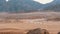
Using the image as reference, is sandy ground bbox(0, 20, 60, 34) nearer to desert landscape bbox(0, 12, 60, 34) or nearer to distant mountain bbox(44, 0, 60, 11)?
desert landscape bbox(0, 12, 60, 34)

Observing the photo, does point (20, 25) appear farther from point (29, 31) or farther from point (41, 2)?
point (41, 2)

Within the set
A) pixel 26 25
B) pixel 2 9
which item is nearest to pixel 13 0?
pixel 2 9

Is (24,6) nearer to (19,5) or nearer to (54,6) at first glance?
(19,5)

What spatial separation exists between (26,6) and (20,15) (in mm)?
78

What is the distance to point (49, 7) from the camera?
1.14 meters

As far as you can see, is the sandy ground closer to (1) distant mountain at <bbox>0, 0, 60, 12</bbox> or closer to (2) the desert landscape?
(2) the desert landscape

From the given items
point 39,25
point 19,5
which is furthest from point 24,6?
point 39,25

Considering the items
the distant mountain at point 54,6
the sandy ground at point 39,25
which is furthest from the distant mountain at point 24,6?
the sandy ground at point 39,25

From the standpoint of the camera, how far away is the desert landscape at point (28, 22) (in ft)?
3.65

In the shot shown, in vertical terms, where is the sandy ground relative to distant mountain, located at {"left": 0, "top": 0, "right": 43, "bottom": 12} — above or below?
below

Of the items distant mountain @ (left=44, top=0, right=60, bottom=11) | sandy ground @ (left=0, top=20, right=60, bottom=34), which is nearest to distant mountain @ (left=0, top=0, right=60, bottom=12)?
distant mountain @ (left=44, top=0, right=60, bottom=11)

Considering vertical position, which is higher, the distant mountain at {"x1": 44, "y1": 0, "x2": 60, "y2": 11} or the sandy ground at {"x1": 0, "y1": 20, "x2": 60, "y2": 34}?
the distant mountain at {"x1": 44, "y1": 0, "x2": 60, "y2": 11}

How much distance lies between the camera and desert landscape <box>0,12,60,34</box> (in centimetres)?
111

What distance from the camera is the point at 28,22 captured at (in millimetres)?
1130
